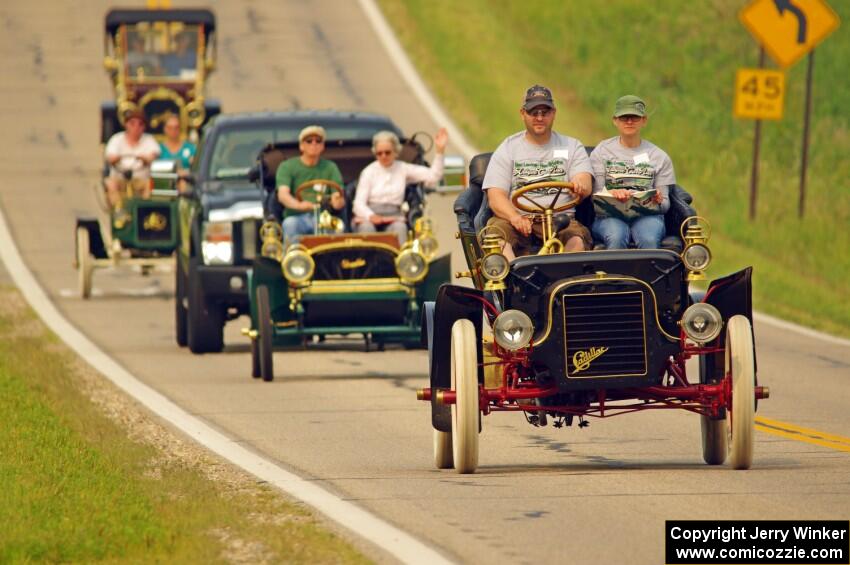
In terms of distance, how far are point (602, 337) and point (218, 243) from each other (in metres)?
8.20

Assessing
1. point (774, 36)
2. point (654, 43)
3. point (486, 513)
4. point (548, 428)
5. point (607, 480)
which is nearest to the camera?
point (486, 513)

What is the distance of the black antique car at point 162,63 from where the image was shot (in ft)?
106

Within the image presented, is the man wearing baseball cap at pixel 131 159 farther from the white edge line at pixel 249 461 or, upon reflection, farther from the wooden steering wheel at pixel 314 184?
the wooden steering wheel at pixel 314 184

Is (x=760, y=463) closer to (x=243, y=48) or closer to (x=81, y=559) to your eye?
(x=81, y=559)

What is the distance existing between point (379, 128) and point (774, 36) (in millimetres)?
10658

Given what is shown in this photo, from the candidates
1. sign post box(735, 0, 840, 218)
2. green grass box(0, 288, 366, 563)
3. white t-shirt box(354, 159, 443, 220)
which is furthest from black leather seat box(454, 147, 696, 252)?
sign post box(735, 0, 840, 218)

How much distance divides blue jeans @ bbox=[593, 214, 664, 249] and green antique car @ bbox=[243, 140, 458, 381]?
500cm

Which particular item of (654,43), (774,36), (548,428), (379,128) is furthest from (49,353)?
(654,43)

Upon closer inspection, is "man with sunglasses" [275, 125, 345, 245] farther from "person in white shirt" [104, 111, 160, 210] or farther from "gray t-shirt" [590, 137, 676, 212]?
"person in white shirt" [104, 111, 160, 210]

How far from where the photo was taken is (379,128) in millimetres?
19469

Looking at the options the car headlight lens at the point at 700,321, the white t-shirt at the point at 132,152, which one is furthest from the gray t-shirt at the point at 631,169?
the white t-shirt at the point at 132,152

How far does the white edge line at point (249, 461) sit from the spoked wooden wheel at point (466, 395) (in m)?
0.81

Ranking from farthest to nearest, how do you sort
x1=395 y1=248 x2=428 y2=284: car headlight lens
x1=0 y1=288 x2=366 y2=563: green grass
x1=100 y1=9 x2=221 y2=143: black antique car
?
x1=100 y1=9 x2=221 y2=143: black antique car, x1=395 y1=248 x2=428 y2=284: car headlight lens, x1=0 y1=288 x2=366 y2=563: green grass

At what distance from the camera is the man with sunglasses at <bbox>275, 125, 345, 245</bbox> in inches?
693
